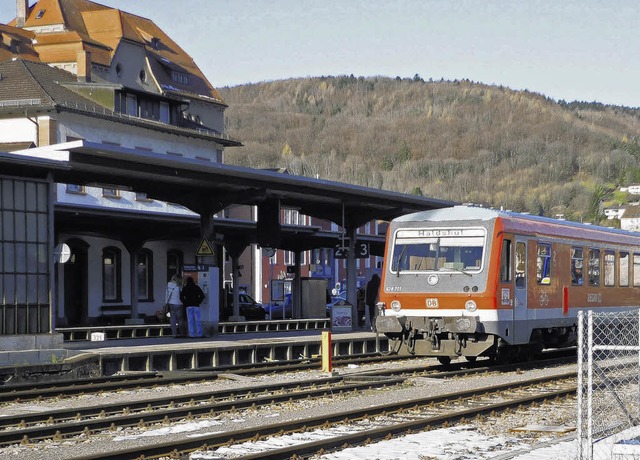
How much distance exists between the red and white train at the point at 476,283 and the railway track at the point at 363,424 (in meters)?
1.85

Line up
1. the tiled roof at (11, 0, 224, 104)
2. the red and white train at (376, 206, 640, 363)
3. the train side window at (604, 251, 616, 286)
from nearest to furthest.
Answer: the red and white train at (376, 206, 640, 363) < the train side window at (604, 251, 616, 286) < the tiled roof at (11, 0, 224, 104)

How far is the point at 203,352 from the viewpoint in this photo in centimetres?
2225

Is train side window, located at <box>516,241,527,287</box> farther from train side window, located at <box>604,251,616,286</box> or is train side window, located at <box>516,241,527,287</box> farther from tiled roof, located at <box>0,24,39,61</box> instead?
tiled roof, located at <box>0,24,39,61</box>

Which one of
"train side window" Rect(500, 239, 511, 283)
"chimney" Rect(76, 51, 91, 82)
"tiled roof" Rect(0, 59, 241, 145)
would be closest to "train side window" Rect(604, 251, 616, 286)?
"train side window" Rect(500, 239, 511, 283)

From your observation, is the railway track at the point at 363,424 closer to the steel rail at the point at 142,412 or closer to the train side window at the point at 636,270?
the steel rail at the point at 142,412

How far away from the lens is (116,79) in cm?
6112

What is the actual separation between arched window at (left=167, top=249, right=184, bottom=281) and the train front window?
71.6ft

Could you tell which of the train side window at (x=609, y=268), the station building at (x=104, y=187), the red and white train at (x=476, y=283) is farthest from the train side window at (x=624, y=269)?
the station building at (x=104, y=187)

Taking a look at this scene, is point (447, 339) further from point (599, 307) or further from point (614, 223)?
point (614, 223)

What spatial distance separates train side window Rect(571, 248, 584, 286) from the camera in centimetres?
2211

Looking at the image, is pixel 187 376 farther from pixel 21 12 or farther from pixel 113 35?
pixel 21 12

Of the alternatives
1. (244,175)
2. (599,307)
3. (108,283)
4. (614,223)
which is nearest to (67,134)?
(108,283)

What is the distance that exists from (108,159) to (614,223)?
158 meters

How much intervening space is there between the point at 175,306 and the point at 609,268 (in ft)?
34.1
